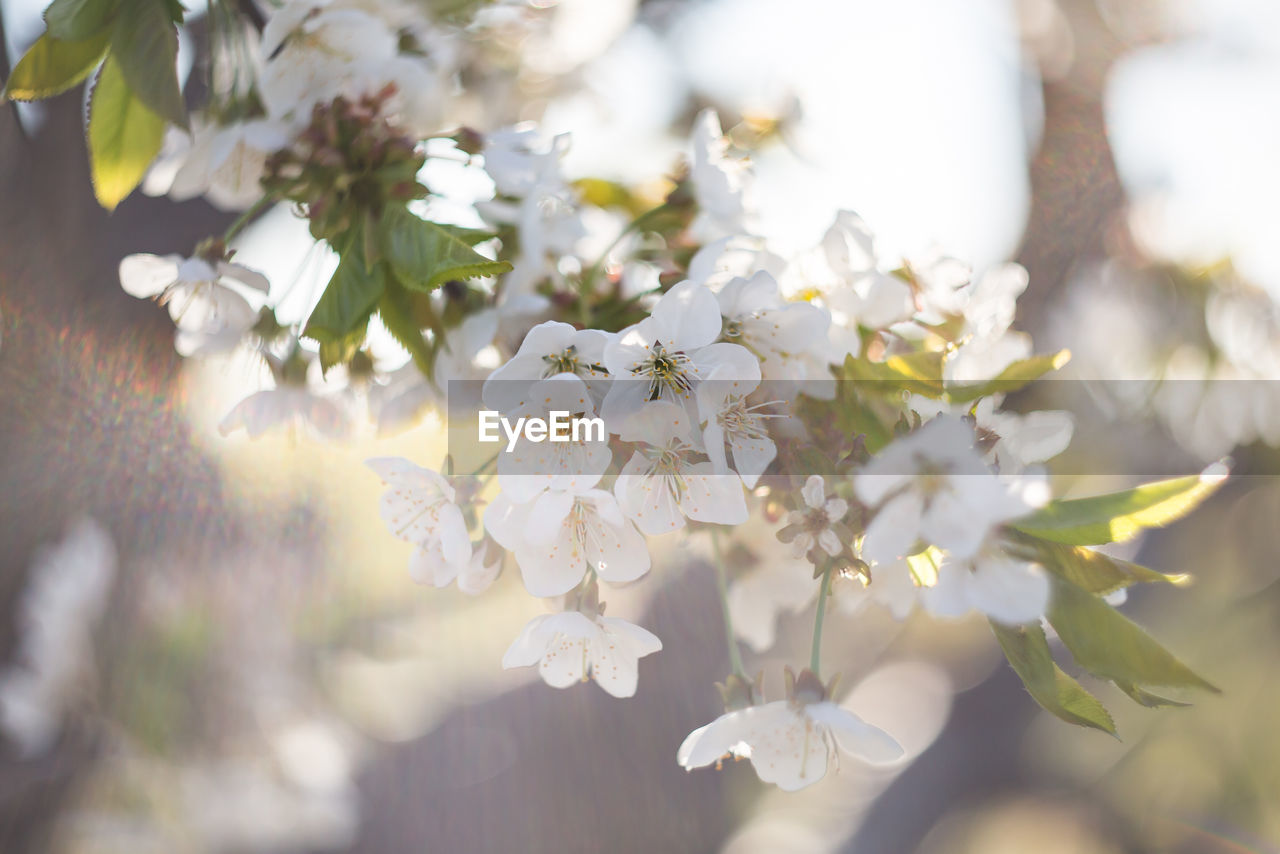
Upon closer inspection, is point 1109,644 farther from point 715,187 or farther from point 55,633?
point 55,633

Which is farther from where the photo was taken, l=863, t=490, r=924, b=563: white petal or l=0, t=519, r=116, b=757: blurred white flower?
A: l=0, t=519, r=116, b=757: blurred white flower

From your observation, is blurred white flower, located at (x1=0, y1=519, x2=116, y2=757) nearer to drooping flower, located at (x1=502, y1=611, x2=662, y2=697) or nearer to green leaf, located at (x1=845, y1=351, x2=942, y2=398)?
drooping flower, located at (x1=502, y1=611, x2=662, y2=697)

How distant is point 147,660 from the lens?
45.5 inches

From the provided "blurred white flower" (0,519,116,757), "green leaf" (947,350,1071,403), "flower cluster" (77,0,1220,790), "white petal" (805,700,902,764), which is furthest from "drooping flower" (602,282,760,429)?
"blurred white flower" (0,519,116,757)

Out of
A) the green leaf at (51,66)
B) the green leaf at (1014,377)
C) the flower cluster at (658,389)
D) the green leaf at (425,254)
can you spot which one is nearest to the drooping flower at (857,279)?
the flower cluster at (658,389)

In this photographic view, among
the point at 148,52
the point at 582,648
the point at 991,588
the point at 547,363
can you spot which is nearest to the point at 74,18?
the point at 148,52

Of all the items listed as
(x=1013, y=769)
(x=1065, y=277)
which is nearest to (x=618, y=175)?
(x=1065, y=277)

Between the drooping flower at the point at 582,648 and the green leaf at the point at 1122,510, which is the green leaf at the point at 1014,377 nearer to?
the green leaf at the point at 1122,510

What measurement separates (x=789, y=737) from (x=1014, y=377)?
0.24m

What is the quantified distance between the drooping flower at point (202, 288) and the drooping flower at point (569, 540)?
252 mm

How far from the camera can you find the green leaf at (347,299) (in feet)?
1.23

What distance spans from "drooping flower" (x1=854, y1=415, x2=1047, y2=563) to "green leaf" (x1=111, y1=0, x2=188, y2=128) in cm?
46

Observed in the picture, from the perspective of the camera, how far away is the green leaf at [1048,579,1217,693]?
32 centimetres

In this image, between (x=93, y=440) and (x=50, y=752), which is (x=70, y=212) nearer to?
(x=93, y=440)
